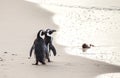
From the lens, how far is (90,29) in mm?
16328

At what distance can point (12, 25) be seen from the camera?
15773mm

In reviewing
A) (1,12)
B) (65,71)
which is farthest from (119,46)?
(1,12)

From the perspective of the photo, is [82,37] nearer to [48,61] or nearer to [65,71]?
[48,61]

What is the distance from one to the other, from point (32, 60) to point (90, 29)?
606 centimetres

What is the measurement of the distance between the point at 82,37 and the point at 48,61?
4.14 meters

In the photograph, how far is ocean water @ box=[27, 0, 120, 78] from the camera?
12147 mm

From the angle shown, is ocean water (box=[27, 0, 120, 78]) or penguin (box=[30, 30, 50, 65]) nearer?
penguin (box=[30, 30, 50, 65])

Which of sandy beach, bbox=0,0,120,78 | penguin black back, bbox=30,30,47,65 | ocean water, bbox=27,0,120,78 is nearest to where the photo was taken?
sandy beach, bbox=0,0,120,78

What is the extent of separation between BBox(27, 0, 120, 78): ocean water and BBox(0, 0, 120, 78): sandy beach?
25 centimetres

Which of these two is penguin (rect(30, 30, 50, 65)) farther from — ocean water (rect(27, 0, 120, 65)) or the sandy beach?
ocean water (rect(27, 0, 120, 65))

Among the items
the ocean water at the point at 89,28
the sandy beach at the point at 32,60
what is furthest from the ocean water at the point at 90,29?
the sandy beach at the point at 32,60

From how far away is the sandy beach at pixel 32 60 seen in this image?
913 cm

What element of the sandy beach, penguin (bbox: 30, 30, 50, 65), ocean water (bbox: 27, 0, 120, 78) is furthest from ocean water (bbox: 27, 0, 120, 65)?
penguin (bbox: 30, 30, 50, 65)

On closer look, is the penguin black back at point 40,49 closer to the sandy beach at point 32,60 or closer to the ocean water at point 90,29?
the sandy beach at point 32,60
